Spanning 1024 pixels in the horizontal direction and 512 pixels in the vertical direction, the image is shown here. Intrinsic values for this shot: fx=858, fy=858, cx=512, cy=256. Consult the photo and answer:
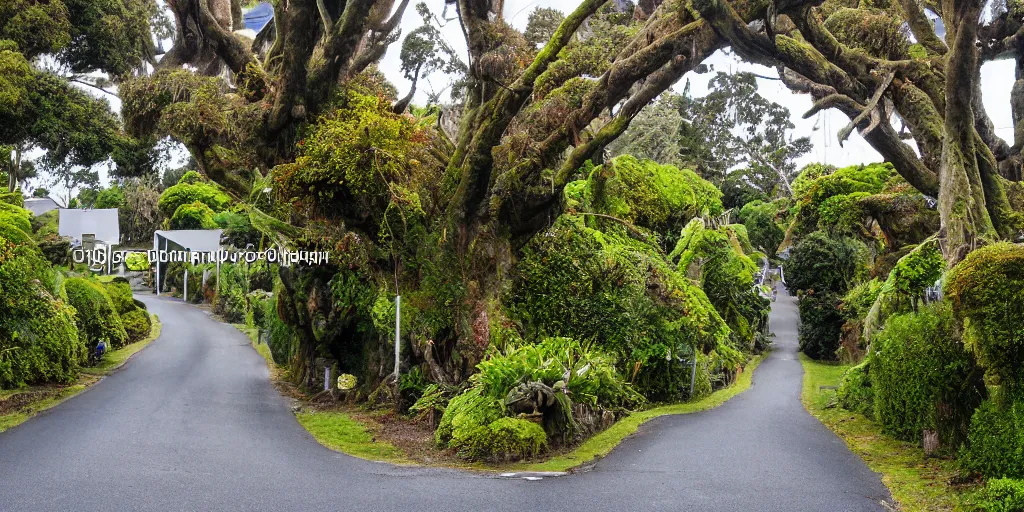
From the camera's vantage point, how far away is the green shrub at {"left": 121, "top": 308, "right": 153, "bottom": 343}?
30.6 meters

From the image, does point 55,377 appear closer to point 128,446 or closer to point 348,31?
point 128,446

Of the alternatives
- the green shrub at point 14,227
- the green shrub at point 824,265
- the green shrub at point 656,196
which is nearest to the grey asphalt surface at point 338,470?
the green shrub at point 14,227

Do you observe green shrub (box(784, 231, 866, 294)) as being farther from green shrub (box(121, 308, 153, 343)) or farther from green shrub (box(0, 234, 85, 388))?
green shrub (box(121, 308, 153, 343))

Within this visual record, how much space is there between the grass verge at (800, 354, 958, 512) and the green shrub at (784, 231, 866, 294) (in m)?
11.7

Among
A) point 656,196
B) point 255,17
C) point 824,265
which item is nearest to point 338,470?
point 656,196

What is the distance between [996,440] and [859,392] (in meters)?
6.79

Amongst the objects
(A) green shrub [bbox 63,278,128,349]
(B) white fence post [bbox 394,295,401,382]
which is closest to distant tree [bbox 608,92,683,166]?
(A) green shrub [bbox 63,278,128,349]

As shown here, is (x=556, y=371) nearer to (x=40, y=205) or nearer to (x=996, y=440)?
(x=996, y=440)

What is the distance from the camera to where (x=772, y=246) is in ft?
148

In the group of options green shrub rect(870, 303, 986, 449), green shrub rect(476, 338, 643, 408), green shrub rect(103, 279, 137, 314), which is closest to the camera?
green shrub rect(870, 303, 986, 449)

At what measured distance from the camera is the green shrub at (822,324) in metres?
29.9

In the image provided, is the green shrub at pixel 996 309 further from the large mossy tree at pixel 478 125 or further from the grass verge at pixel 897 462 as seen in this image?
the large mossy tree at pixel 478 125

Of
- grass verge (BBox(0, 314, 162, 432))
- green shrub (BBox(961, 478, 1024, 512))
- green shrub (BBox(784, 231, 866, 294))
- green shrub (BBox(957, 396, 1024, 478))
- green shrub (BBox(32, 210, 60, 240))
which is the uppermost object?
green shrub (BBox(32, 210, 60, 240))

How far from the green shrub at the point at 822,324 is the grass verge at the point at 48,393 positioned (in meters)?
22.8
